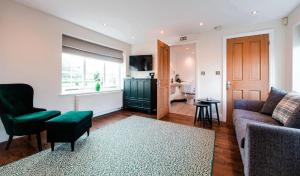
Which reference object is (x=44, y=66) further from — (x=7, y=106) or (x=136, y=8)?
(x=136, y=8)

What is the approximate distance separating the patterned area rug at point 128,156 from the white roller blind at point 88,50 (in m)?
2.15

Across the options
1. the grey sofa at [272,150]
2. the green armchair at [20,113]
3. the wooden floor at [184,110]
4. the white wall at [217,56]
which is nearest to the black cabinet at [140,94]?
the wooden floor at [184,110]

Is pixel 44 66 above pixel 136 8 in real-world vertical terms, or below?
below

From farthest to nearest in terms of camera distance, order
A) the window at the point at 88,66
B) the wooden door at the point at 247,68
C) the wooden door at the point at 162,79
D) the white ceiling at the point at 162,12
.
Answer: the wooden door at the point at 162,79 → the window at the point at 88,66 → the wooden door at the point at 247,68 → the white ceiling at the point at 162,12

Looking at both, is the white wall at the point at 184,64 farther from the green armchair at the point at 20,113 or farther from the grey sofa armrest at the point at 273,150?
the grey sofa armrest at the point at 273,150

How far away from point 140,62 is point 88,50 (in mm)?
1763

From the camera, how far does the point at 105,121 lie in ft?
12.0

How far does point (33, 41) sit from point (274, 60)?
5.14 m

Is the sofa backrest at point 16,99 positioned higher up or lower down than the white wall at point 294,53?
lower down

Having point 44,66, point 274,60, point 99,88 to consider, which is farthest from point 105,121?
point 274,60

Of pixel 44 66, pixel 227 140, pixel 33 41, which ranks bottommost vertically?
pixel 227 140

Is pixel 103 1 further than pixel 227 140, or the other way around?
pixel 227 140

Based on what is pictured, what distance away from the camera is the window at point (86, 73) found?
11.9 feet

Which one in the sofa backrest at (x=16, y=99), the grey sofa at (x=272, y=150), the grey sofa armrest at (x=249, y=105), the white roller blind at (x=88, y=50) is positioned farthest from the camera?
the white roller blind at (x=88, y=50)
